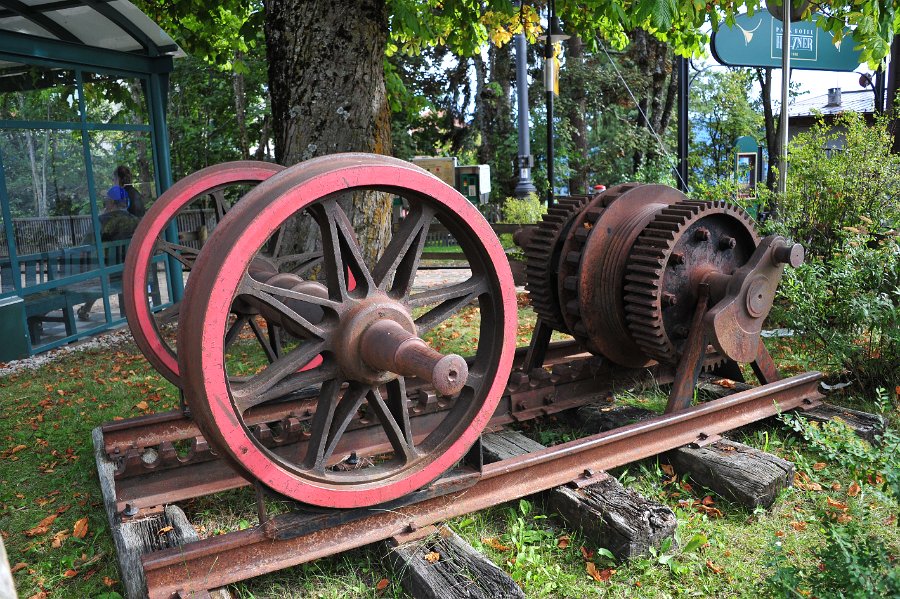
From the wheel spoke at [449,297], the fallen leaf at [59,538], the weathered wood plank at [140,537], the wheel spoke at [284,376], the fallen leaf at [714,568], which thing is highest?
the wheel spoke at [449,297]

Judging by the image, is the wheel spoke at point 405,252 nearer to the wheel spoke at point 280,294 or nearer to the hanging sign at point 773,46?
the wheel spoke at point 280,294

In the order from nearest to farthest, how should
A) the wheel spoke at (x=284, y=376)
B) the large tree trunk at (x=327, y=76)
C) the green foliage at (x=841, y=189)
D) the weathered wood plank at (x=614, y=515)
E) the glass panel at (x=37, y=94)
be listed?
1. the wheel spoke at (x=284, y=376)
2. the weathered wood plank at (x=614, y=515)
3. the green foliage at (x=841, y=189)
4. the large tree trunk at (x=327, y=76)
5. the glass panel at (x=37, y=94)

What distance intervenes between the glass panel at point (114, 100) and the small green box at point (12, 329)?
2.42 metres

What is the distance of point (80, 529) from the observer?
369cm

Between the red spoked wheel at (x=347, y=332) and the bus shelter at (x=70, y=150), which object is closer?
the red spoked wheel at (x=347, y=332)

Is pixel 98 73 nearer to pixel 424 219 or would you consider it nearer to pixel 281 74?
pixel 281 74

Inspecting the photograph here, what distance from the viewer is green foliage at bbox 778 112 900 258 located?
572 cm

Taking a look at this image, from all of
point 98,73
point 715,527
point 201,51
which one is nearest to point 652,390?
point 715,527

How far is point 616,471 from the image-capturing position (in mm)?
3971

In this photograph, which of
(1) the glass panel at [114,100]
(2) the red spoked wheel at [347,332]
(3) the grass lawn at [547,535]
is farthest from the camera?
(1) the glass panel at [114,100]

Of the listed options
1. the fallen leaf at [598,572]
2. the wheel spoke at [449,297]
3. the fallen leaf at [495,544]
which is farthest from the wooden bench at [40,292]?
the fallen leaf at [598,572]

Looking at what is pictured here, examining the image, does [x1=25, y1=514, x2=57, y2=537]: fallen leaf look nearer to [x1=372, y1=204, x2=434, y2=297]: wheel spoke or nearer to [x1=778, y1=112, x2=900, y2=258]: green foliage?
[x1=372, y1=204, x2=434, y2=297]: wheel spoke

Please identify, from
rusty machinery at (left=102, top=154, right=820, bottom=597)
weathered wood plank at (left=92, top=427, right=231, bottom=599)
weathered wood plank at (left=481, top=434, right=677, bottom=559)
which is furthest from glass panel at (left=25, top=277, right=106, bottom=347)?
weathered wood plank at (left=481, top=434, right=677, bottom=559)

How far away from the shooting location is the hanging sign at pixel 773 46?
22.2 feet
